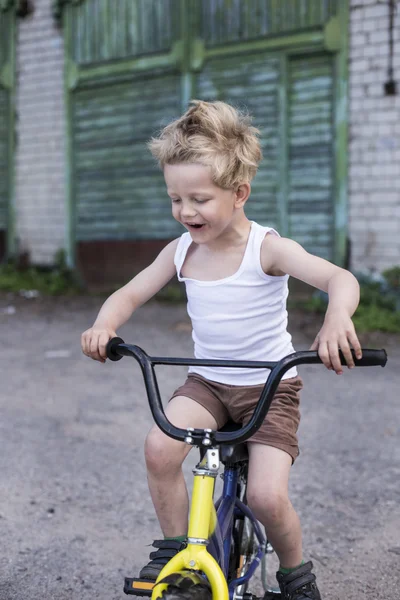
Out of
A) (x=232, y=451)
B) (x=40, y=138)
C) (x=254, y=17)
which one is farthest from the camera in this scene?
(x=40, y=138)

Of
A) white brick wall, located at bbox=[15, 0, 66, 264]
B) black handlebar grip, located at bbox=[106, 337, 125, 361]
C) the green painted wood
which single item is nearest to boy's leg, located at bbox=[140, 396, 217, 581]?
black handlebar grip, located at bbox=[106, 337, 125, 361]

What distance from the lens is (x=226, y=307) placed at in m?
2.37

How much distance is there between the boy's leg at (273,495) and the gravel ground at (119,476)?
684mm

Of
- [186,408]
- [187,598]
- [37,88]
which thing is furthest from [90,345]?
[37,88]

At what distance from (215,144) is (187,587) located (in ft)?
3.80

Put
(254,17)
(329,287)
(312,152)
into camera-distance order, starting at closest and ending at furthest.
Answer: (329,287), (312,152), (254,17)

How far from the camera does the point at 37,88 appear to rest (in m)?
11.0

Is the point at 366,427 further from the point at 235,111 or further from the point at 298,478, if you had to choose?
the point at 235,111

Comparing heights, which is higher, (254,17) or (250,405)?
(254,17)

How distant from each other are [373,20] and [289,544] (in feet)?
23.3

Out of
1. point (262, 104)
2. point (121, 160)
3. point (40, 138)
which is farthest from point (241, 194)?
point (40, 138)

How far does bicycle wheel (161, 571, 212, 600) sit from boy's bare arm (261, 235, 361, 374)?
0.56 meters

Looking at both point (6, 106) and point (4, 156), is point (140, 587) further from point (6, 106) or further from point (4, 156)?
point (6, 106)

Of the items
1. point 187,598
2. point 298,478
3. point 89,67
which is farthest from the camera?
point 89,67
